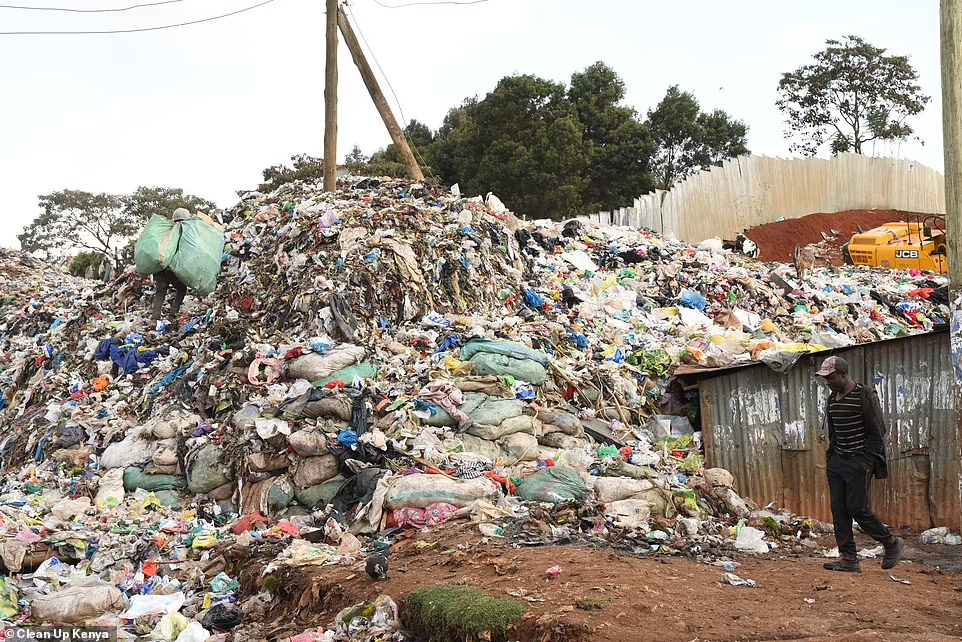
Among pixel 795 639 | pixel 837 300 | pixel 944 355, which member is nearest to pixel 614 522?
pixel 795 639

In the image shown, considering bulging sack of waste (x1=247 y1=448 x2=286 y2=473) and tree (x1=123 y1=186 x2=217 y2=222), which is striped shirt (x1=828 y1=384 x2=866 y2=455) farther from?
tree (x1=123 y1=186 x2=217 y2=222)

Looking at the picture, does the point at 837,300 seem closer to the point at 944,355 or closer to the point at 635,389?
the point at 635,389

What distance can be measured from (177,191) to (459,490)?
27760 millimetres

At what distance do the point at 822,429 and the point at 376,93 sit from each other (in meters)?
→ 7.88

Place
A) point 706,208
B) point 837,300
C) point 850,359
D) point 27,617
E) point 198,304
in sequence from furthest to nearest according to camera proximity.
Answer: point 706,208
point 837,300
point 198,304
point 850,359
point 27,617

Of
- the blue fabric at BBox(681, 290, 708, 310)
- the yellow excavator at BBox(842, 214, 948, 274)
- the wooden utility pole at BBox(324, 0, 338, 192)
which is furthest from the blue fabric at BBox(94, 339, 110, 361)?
the yellow excavator at BBox(842, 214, 948, 274)

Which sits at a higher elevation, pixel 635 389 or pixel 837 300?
pixel 837 300

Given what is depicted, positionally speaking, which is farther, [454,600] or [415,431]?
[415,431]

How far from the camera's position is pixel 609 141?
26734 millimetres

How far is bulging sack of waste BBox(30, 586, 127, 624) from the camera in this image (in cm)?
507

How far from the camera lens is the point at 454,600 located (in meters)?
4.34

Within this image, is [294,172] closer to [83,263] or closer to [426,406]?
[83,263]

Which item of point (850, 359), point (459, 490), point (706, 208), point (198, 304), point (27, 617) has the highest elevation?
point (706, 208)

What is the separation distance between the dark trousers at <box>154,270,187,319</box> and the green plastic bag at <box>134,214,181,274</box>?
171mm
